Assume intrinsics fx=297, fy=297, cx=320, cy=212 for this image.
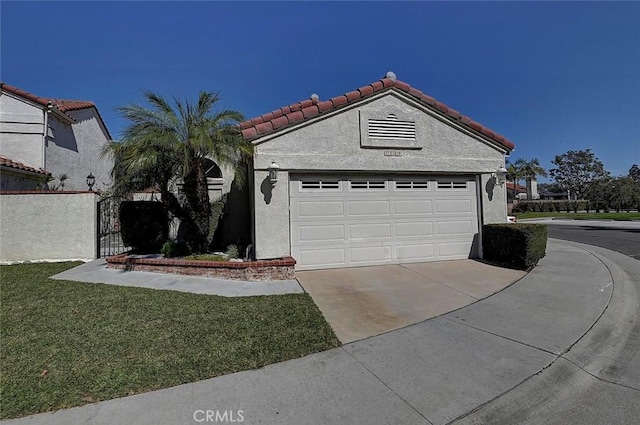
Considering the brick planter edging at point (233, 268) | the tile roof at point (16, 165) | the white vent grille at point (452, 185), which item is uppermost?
the tile roof at point (16, 165)

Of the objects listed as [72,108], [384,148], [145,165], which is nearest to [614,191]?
[384,148]

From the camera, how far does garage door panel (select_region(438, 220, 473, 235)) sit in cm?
891

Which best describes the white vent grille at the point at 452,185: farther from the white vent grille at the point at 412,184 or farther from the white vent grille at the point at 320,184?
the white vent grille at the point at 320,184

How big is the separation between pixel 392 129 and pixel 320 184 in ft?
8.48

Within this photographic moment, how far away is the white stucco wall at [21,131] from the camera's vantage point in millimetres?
14055

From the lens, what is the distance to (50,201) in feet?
33.0

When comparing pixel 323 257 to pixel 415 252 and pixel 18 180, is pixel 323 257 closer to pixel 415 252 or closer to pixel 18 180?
pixel 415 252

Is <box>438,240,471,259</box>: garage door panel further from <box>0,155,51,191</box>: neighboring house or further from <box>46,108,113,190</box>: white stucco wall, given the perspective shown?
<box>0,155,51,191</box>: neighboring house

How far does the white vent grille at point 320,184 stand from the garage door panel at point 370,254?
6.04ft

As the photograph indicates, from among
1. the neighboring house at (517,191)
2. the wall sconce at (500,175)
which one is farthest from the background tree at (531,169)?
the wall sconce at (500,175)

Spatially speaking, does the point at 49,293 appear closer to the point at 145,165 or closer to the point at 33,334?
the point at 33,334

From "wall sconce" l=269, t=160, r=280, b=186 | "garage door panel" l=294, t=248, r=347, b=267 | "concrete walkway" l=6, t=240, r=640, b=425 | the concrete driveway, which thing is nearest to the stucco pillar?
"wall sconce" l=269, t=160, r=280, b=186

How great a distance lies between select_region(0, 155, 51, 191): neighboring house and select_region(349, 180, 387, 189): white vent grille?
43.9 ft

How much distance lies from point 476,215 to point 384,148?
3.67 m
